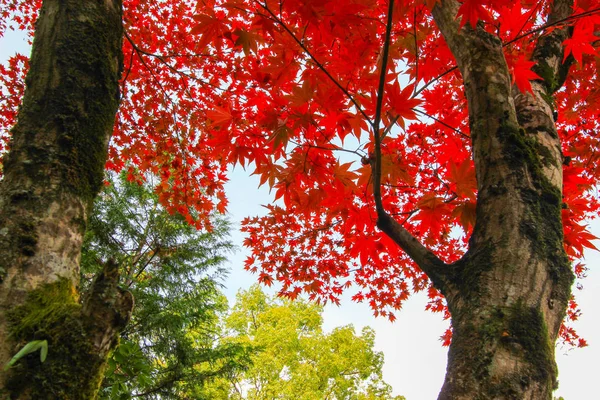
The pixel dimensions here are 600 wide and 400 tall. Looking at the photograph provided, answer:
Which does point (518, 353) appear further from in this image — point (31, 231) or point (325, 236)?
point (325, 236)

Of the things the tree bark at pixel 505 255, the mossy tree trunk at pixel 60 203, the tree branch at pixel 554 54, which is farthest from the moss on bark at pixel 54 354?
the tree branch at pixel 554 54

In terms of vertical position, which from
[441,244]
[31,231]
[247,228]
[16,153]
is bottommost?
[31,231]

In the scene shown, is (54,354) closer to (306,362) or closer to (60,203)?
(60,203)

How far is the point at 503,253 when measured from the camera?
1.28 metres

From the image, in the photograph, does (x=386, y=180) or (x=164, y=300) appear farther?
(x=164, y=300)

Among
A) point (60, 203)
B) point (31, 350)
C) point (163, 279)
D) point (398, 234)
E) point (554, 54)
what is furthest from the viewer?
point (163, 279)

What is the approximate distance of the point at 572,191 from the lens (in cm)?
203

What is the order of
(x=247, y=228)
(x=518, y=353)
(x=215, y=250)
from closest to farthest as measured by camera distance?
(x=518, y=353) → (x=247, y=228) → (x=215, y=250)

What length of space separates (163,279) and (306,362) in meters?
8.72

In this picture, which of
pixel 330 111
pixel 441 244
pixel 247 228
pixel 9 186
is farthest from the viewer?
pixel 441 244

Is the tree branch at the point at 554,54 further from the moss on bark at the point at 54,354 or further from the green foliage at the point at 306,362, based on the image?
the green foliage at the point at 306,362

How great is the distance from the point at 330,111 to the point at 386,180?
0.57 meters

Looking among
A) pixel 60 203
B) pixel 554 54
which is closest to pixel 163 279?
pixel 60 203

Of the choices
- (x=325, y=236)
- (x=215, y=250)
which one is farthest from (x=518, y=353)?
(x=215, y=250)
